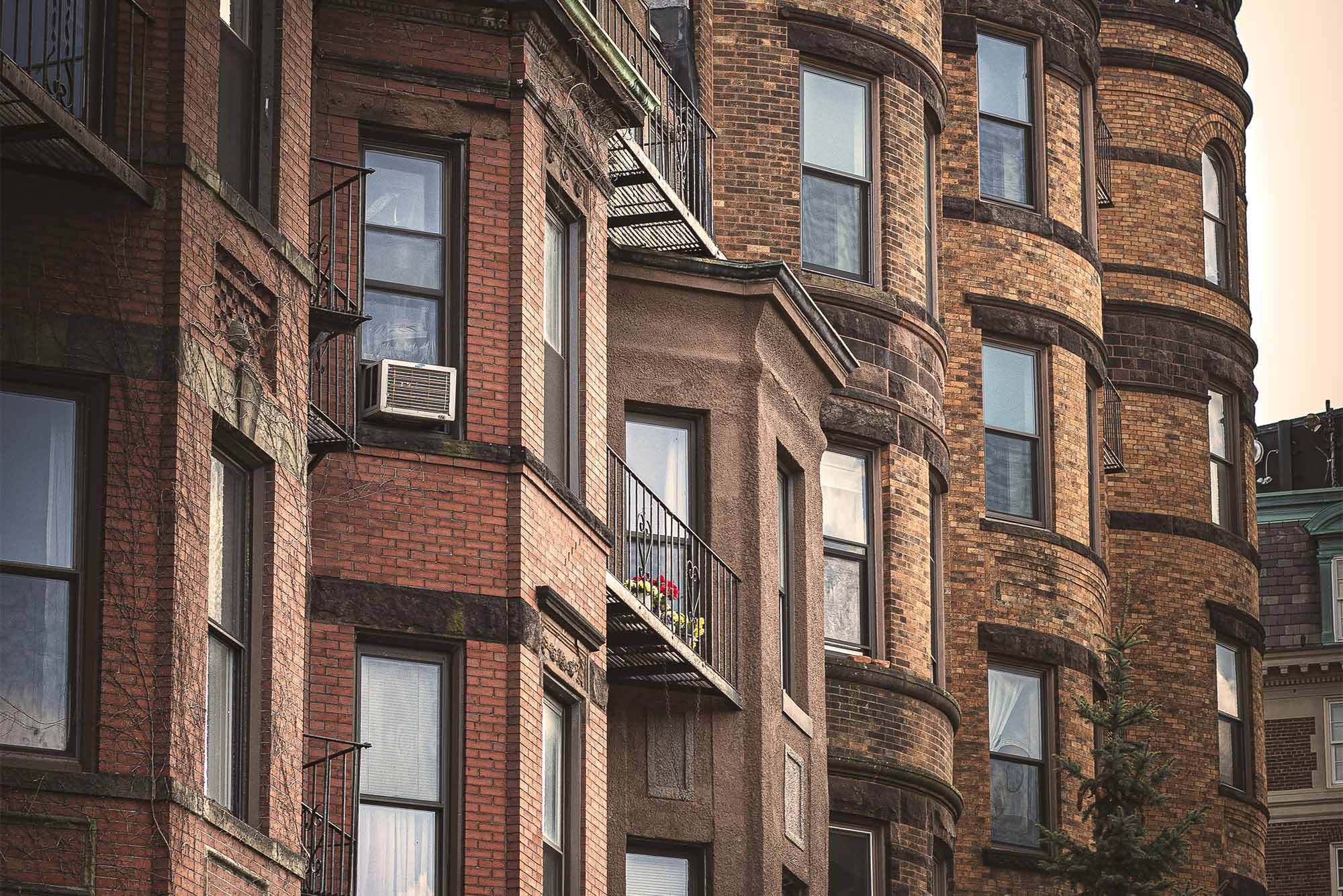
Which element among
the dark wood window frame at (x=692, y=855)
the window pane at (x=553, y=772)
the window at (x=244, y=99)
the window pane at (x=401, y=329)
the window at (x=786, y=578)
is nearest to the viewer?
the window at (x=244, y=99)

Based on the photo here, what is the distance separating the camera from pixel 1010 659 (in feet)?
118

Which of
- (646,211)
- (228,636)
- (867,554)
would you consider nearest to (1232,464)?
(867,554)

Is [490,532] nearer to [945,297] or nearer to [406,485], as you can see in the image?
[406,485]

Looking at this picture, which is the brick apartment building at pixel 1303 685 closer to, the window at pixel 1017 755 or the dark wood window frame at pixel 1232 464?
the dark wood window frame at pixel 1232 464

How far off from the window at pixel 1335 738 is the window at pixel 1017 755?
23.9 meters

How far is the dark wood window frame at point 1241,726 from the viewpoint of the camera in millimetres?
42844

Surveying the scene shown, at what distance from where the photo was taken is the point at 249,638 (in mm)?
19281

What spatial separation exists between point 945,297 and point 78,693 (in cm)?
2043

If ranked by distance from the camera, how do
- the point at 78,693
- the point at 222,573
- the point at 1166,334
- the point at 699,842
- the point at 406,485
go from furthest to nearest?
the point at 1166,334 → the point at 699,842 → the point at 406,485 → the point at 222,573 → the point at 78,693

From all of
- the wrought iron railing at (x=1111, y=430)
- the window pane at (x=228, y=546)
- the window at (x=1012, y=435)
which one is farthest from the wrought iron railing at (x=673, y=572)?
the wrought iron railing at (x=1111, y=430)

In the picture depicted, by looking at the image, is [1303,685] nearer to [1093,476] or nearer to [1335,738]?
[1335,738]

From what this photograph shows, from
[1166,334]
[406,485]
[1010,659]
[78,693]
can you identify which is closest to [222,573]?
[78,693]

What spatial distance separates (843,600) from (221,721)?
13.8 metres

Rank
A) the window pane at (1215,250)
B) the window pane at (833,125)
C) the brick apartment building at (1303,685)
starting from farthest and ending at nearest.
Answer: the brick apartment building at (1303,685) → the window pane at (1215,250) → the window pane at (833,125)
